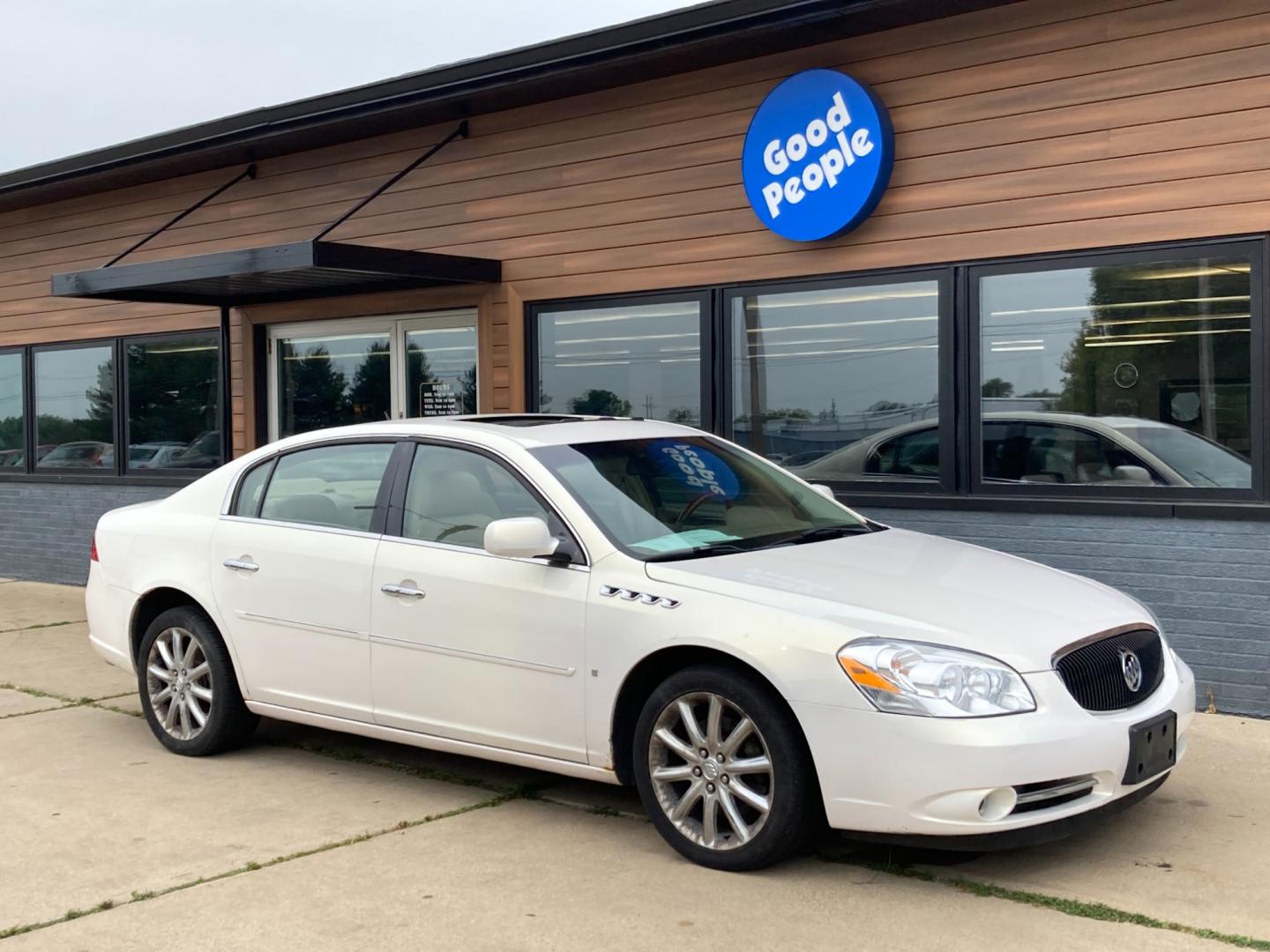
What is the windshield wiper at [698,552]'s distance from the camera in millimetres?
4925

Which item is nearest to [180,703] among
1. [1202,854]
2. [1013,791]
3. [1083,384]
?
[1013,791]

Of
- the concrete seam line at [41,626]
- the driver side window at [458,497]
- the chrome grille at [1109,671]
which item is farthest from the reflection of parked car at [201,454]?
the chrome grille at [1109,671]

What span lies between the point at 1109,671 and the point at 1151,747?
11.2 inches

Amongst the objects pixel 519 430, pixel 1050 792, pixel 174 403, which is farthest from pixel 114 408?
pixel 1050 792

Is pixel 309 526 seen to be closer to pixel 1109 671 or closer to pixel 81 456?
pixel 1109 671

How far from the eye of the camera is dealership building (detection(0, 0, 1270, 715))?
6.90 m

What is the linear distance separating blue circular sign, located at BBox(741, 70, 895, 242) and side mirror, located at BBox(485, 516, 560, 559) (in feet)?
12.6

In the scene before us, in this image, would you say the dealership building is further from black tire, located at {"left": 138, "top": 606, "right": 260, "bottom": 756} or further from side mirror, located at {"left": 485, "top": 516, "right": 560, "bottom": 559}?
black tire, located at {"left": 138, "top": 606, "right": 260, "bottom": 756}

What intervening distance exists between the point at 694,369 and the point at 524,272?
164cm

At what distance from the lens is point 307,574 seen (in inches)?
226

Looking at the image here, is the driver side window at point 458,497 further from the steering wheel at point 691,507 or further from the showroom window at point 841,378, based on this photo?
the showroom window at point 841,378

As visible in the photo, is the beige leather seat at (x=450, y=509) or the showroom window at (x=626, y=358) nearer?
the beige leather seat at (x=450, y=509)

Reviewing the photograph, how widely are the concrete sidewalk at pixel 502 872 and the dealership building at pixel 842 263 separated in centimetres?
102

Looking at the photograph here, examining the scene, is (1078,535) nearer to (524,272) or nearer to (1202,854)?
(1202,854)
